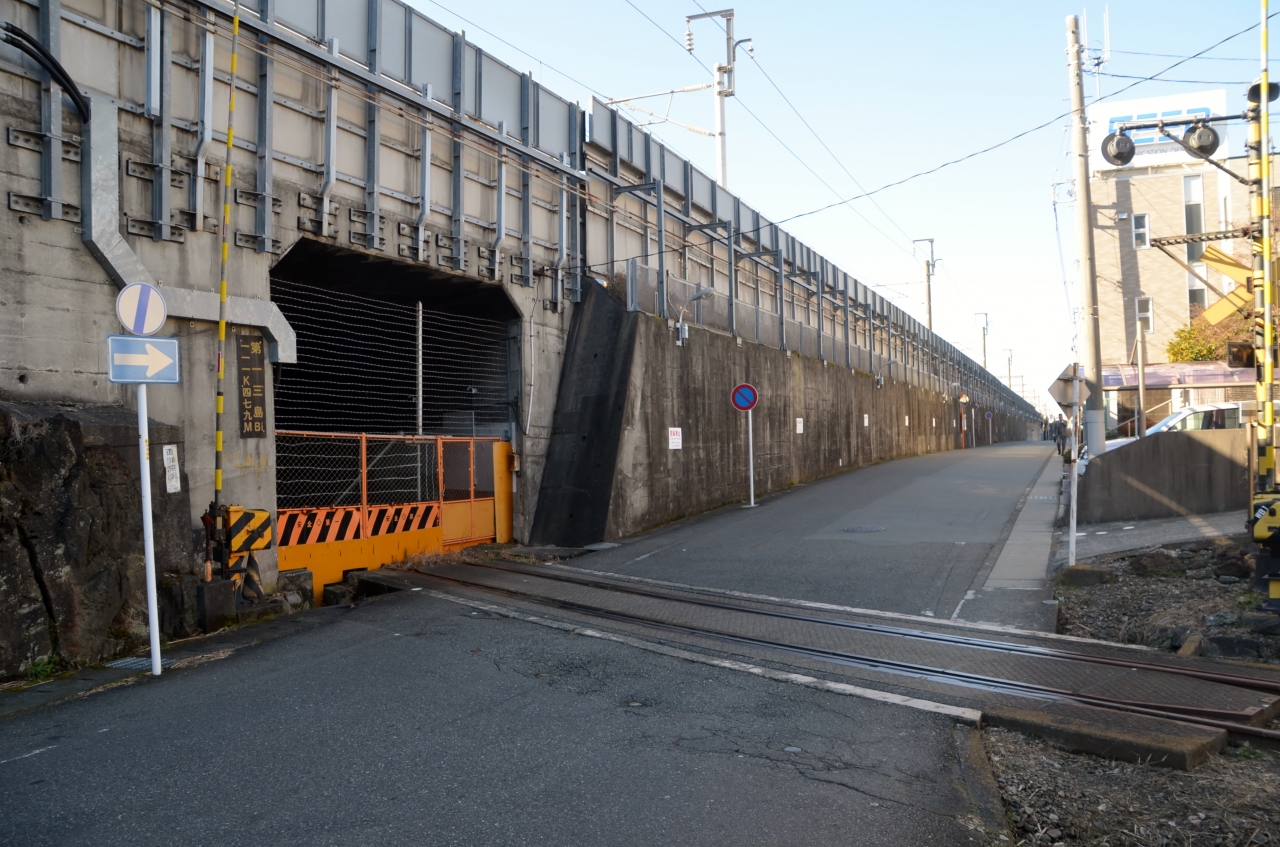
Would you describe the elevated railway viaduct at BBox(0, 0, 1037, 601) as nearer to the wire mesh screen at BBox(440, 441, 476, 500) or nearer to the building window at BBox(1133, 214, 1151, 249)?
the wire mesh screen at BBox(440, 441, 476, 500)

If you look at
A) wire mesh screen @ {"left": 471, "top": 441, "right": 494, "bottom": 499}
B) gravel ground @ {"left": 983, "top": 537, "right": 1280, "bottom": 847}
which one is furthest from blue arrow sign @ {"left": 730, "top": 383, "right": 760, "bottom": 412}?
gravel ground @ {"left": 983, "top": 537, "right": 1280, "bottom": 847}

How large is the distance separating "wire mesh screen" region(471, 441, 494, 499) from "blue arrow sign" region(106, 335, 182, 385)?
8.05m

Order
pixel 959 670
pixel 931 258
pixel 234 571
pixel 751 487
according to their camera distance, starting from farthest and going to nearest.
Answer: pixel 931 258
pixel 751 487
pixel 234 571
pixel 959 670

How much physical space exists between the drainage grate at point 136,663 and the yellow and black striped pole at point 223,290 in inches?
87.8

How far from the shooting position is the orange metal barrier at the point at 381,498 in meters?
12.4

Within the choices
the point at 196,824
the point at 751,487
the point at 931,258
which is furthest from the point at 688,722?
the point at 931,258

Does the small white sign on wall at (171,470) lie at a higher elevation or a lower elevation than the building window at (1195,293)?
lower

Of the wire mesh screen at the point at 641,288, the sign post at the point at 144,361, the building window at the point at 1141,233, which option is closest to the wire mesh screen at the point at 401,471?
the wire mesh screen at the point at 641,288

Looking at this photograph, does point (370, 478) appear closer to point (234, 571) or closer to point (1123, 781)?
point (234, 571)

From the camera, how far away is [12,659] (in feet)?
24.1

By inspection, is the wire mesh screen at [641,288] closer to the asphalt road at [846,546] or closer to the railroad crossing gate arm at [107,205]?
the asphalt road at [846,546]

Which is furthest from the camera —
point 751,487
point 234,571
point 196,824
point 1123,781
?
point 751,487

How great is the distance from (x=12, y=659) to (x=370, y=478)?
6.83 m

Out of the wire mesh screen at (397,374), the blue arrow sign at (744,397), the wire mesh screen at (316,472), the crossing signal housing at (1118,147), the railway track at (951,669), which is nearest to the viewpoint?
the railway track at (951,669)
